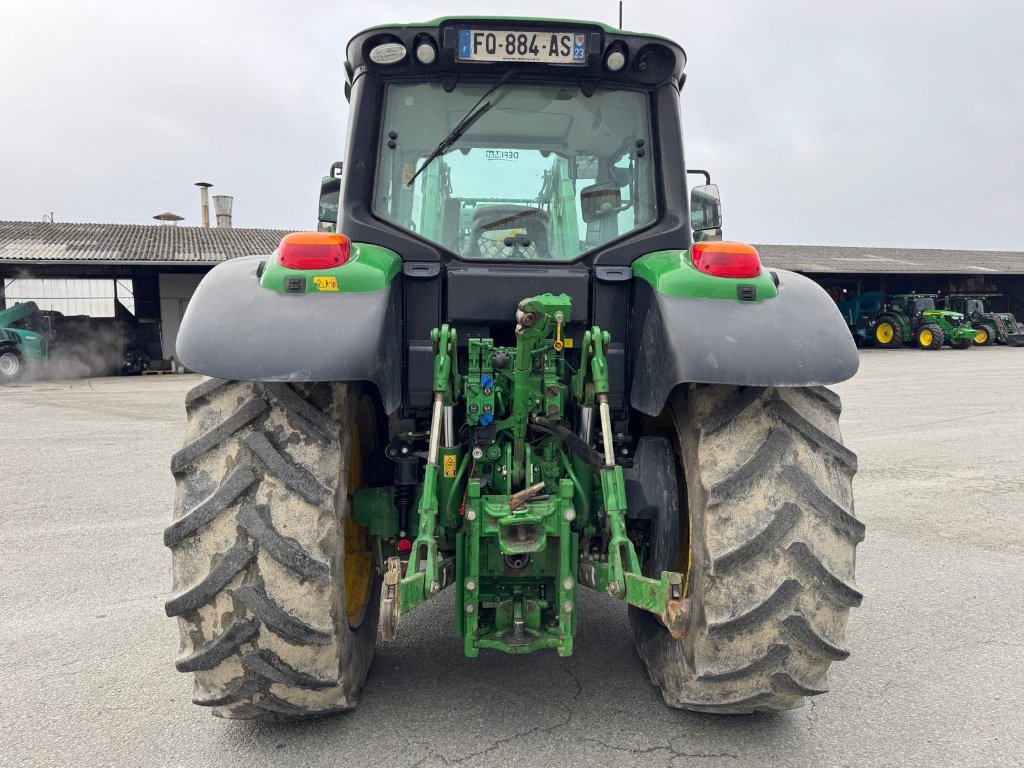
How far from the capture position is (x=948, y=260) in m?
38.5

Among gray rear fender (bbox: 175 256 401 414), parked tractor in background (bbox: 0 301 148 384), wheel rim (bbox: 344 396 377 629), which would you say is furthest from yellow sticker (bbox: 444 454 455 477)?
parked tractor in background (bbox: 0 301 148 384)

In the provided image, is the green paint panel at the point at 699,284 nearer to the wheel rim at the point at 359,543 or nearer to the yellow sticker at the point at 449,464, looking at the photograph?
the yellow sticker at the point at 449,464

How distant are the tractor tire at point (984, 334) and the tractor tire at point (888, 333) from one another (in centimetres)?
323

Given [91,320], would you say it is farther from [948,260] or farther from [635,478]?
[948,260]

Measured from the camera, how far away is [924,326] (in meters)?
28.7

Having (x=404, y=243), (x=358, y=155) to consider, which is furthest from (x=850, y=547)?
(x=358, y=155)

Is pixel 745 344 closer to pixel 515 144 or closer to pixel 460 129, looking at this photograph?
pixel 515 144

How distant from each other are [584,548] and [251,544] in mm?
1201

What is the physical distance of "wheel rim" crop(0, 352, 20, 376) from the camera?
1961 cm

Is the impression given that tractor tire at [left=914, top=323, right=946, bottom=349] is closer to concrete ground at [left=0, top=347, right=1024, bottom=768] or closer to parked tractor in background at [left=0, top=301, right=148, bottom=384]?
concrete ground at [left=0, top=347, right=1024, bottom=768]

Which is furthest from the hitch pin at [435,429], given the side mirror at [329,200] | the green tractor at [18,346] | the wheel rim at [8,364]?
the wheel rim at [8,364]

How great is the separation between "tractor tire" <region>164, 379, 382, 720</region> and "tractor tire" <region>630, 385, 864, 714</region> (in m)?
1.14

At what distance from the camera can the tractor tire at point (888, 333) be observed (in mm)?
29031

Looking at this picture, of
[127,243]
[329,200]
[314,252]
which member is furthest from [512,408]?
[127,243]
